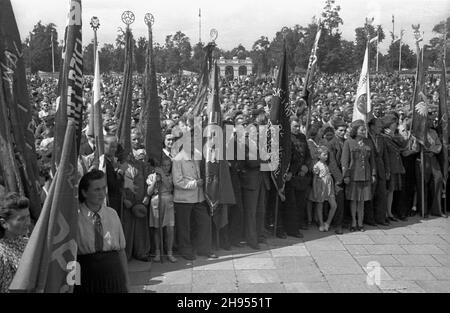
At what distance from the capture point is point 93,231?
139 inches

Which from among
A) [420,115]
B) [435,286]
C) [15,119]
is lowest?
[435,286]

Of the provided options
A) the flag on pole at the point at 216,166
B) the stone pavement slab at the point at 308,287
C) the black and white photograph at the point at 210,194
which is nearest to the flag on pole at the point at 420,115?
the black and white photograph at the point at 210,194

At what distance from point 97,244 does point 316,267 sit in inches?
144

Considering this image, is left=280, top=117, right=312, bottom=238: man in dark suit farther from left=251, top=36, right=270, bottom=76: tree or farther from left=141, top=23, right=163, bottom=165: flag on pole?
left=251, top=36, right=270, bottom=76: tree

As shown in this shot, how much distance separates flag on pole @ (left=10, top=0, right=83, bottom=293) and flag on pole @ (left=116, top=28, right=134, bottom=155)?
2.95 m

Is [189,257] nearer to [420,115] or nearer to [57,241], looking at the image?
[57,241]

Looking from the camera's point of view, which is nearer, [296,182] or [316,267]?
[316,267]

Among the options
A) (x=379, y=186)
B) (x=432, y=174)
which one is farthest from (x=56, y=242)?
(x=432, y=174)

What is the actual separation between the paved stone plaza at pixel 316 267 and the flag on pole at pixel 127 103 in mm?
1643

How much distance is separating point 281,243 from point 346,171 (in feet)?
5.46

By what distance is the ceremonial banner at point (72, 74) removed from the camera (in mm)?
3656

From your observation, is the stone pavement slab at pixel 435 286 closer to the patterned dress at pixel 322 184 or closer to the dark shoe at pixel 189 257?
the patterned dress at pixel 322 184
